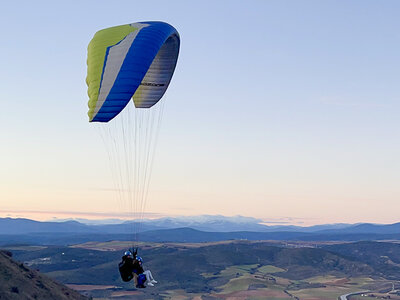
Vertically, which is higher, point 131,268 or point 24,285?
point 131,268

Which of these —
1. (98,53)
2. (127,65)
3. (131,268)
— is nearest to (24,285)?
(131,268)

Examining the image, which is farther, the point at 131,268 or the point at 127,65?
the point at 131,268

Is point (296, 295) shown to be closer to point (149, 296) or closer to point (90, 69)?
point (149, 296)

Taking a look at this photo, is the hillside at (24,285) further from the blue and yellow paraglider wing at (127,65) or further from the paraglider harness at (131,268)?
the blue and yellow paraglider wing at (127,65)

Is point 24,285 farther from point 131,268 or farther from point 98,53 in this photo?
point 98,53

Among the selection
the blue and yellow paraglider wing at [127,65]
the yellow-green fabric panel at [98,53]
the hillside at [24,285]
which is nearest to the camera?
the blue and yellow paraglider wing at [127,65]

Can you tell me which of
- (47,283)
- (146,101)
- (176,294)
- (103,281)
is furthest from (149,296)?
(146,101)

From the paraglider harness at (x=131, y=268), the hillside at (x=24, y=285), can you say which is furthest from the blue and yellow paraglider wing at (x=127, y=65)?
the hillside at (x=24, y=285)

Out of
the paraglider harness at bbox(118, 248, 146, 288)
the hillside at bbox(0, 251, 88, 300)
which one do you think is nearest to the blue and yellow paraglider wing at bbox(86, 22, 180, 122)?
the paraglider harness at bbox(118, 248, 146, 288)
